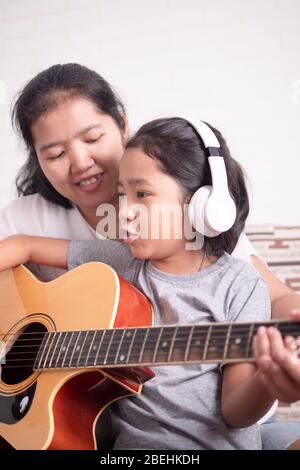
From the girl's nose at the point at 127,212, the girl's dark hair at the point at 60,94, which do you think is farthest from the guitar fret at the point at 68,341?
the girl's dark hair at the point at 60,94

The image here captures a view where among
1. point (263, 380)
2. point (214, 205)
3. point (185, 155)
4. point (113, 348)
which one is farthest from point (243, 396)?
point (185, 155)

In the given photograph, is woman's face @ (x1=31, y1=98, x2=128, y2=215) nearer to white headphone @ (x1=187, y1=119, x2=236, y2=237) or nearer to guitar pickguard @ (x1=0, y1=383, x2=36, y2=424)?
white headphone @ (x1=187, y1=119, x2=236, y2=237)

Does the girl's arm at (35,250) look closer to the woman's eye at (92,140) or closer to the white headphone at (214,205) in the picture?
the woman's eye at (92,140)

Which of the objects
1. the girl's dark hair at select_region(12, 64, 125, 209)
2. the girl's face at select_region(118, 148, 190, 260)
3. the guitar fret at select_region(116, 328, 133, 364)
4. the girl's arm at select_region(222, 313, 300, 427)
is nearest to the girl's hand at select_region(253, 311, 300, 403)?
the girl's arm at select_region(222, 313, 300, 427)

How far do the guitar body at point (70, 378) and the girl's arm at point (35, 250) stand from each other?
5.4 inches

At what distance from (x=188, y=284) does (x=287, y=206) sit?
1.70 ft

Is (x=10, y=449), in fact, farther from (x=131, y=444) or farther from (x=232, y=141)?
(x=232, y=141)

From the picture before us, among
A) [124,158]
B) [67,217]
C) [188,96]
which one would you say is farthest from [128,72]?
[124,158]

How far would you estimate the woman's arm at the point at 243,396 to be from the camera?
84 cm

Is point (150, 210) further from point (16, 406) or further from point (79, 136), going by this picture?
point (16, 406)

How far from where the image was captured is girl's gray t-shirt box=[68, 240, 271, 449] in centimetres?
95

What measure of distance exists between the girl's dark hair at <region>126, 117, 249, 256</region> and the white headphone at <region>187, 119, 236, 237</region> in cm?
5

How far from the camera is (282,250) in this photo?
1451 mm

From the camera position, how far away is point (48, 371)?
3.18ft
